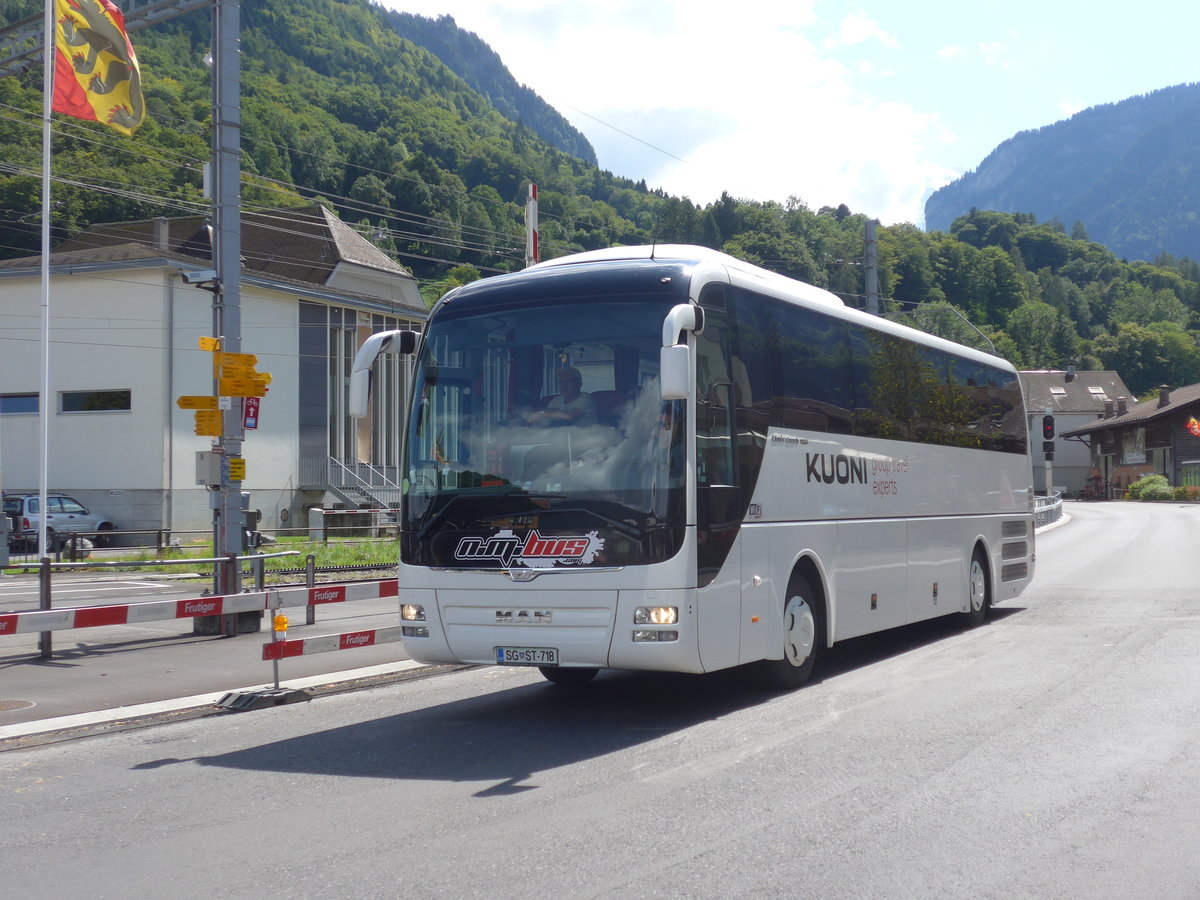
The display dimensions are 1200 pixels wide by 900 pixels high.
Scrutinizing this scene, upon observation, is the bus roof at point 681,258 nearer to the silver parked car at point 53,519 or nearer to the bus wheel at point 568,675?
the bus wheel at point 568,675

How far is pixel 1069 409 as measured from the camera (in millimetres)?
117250

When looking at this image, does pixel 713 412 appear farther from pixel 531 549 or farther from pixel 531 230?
pixel 531 230

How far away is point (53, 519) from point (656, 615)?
106 ft

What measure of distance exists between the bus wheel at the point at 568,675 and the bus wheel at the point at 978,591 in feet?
20.5

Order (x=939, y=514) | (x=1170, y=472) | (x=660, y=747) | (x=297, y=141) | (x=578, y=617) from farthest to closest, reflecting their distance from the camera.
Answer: (x=1170, y=472) → (x=297, y=141) → (x=939, y=514) → (x=578, y=617) → (x=660, y=747)

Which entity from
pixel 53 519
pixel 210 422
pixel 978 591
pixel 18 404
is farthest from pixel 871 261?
pixel 18 404

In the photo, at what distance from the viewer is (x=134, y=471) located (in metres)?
39.1

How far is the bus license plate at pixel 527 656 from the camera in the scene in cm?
Answer: 876

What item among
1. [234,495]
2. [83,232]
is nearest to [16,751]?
[234,495]

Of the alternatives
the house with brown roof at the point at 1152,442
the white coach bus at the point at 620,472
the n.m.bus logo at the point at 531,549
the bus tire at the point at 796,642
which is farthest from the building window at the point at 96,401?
the house with brown roof at the point at 1152,442

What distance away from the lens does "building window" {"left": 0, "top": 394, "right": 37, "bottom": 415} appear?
40656mm

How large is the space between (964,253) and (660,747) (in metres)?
84.4

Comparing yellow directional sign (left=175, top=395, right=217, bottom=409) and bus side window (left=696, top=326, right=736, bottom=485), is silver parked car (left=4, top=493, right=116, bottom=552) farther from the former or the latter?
bus side window (left=696, top=326, right=736, bottom=485)

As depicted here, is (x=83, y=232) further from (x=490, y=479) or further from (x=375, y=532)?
(x=490, y=479)
